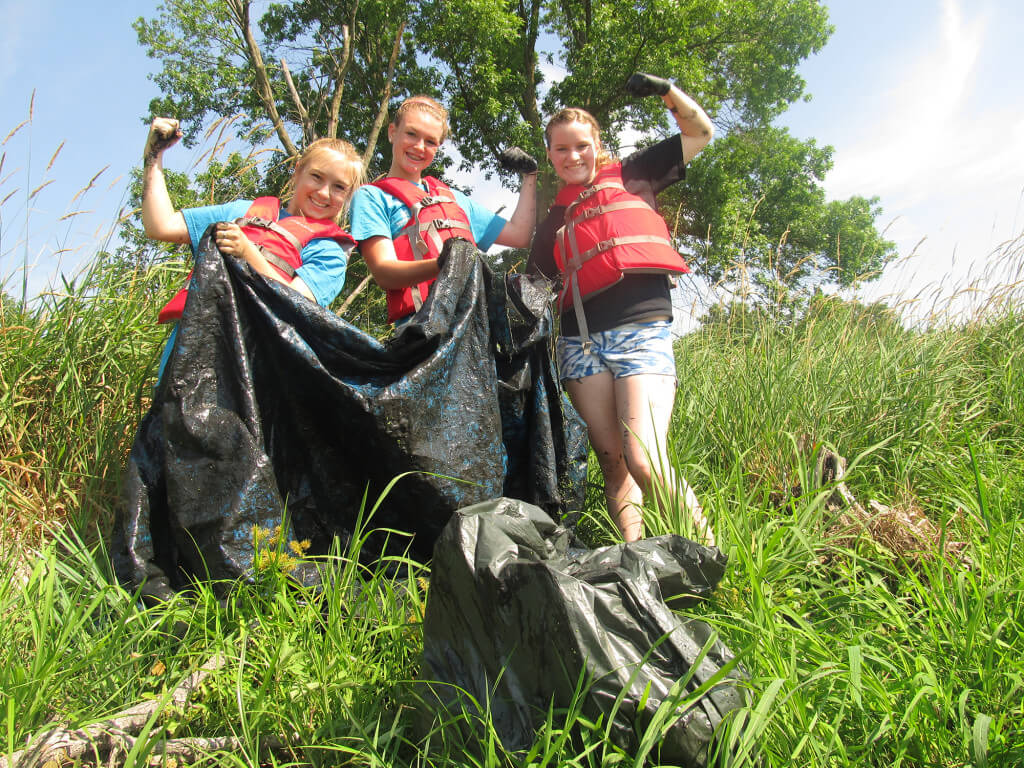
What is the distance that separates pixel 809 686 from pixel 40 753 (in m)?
1.64

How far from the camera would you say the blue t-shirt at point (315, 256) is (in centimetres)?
236

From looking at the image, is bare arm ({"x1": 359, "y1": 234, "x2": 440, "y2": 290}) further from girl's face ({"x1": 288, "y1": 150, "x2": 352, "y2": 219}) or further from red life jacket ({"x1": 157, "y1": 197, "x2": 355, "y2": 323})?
girl's face ({"x1": 288, "y1": 150, "x2": 352, "y2": 219})

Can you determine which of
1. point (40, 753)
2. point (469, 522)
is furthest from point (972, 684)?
point (40, 753)

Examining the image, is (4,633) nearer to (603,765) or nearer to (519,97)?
(603,765)

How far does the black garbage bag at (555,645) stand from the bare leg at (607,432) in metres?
1.00

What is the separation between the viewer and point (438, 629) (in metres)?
1.37

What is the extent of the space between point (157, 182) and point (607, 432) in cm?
184

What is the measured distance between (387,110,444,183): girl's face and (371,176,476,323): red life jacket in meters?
0.06

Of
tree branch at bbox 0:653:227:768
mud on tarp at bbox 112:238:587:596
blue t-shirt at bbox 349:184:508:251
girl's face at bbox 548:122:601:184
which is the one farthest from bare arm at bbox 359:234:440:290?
tree branch at bbox 0:653:227:768

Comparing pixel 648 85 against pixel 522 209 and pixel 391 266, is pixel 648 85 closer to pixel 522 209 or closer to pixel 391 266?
pixel 522 209

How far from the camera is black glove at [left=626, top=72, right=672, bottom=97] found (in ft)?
8.13

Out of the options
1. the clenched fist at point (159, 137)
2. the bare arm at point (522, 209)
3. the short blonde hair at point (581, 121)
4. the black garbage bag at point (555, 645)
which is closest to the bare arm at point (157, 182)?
the clenched fist at point (159, 137)

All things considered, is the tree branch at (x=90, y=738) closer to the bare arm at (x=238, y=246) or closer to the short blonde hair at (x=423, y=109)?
the bare arm at (x=238, y=246)

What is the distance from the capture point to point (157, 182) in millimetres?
2205
